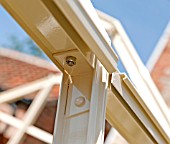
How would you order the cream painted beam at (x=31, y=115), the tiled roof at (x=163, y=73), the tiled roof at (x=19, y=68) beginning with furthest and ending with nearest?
1. the tiled roof at (x=19, y=68)
2. the tiled roof at (x=163, y=73)
3. the cream painted beam at (x=31, y=115)

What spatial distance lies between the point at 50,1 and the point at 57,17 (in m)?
0.04

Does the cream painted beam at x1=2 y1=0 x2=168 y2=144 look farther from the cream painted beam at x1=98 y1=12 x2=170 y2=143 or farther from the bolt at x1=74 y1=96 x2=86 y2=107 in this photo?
the cream painted beam at x1=98 y1=12 x2=170 y2=143

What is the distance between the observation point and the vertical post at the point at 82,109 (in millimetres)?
1038

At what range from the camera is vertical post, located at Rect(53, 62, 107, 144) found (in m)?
1.04

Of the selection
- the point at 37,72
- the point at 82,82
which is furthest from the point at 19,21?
the point at 37,72

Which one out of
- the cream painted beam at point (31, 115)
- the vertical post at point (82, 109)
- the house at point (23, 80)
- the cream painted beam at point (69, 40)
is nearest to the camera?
the cream painted beam at point (69, 40)

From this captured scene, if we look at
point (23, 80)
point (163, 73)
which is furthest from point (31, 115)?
point (163, 73)

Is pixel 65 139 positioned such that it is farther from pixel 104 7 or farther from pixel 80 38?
pixel 104 7

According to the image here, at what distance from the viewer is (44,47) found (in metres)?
1.05

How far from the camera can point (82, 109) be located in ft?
3.51

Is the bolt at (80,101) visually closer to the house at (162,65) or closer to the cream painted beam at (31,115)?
the cream painted beam at (31,115)

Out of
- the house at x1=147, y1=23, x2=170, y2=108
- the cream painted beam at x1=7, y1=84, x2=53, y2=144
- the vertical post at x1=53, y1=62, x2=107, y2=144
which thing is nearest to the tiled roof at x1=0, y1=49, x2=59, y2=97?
the cream painted beam at x1=7, y1=84, x2=53, y2=144

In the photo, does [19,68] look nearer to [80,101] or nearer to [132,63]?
[132,63]

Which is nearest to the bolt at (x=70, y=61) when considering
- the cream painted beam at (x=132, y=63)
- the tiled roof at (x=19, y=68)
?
the cream painted beam at (x=132, y=63)
